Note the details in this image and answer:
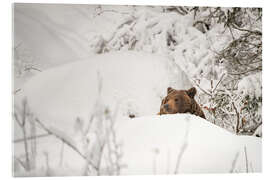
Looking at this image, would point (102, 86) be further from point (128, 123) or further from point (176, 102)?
point (176, 102)

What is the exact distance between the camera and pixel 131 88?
2.77 metres

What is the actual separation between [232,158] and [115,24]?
139 centimetres

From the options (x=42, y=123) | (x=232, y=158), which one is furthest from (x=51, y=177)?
(x=232, y=158)

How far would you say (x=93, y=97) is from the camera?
2717 millimetres

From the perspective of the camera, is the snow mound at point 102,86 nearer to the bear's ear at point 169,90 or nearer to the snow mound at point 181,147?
the bear's ear at point 169,90

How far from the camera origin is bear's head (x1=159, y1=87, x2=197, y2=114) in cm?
279

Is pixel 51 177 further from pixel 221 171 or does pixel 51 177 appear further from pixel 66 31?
pixel 221 171

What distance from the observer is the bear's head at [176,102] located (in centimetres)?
279

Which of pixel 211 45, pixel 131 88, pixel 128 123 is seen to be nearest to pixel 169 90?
pixel 131 88

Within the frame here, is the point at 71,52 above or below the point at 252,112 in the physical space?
above

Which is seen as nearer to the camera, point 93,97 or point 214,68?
point 93,97

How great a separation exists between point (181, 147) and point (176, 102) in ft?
1.14

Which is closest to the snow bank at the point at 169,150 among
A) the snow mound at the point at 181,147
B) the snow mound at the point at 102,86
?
the snow mound at the point at 181,147

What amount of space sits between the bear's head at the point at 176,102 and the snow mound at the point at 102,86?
0.15 feet
